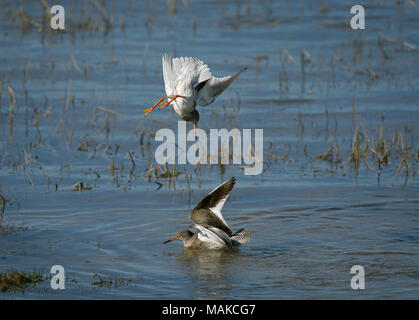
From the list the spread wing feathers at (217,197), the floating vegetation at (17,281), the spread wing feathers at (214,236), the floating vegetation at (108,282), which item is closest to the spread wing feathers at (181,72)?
the spread wing feathers at (217,197)

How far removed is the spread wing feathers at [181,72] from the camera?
320 inches

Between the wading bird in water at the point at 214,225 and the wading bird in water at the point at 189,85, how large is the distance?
0.73 meters

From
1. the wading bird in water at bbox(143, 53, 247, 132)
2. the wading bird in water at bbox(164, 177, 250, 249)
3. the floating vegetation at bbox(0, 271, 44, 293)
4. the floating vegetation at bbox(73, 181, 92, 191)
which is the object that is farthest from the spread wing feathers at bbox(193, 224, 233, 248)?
the floating vegetation at bbox(73, 181, 92, 191)

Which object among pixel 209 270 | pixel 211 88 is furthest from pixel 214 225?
pixel 211 88

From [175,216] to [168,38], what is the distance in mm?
8591

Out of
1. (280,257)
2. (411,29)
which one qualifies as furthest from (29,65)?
(280,257)

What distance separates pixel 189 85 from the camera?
26.3 feet

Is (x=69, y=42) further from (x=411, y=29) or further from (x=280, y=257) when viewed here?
(x=280, y=257)

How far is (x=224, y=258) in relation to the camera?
801 centimetres

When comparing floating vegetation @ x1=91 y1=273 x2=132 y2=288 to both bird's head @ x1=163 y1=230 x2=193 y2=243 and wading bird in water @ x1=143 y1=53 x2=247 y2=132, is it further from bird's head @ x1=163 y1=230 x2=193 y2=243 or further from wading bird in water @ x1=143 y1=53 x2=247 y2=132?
wading bird in water @ x1=143 y1=53 x2=247 y2=132

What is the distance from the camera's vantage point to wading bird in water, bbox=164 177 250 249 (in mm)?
8117

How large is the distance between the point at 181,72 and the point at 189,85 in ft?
0.78

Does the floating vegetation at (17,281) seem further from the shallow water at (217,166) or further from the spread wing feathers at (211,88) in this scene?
the spread wing feathers at (211,88)

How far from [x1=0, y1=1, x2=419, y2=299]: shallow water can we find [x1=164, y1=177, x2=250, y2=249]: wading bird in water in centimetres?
12
